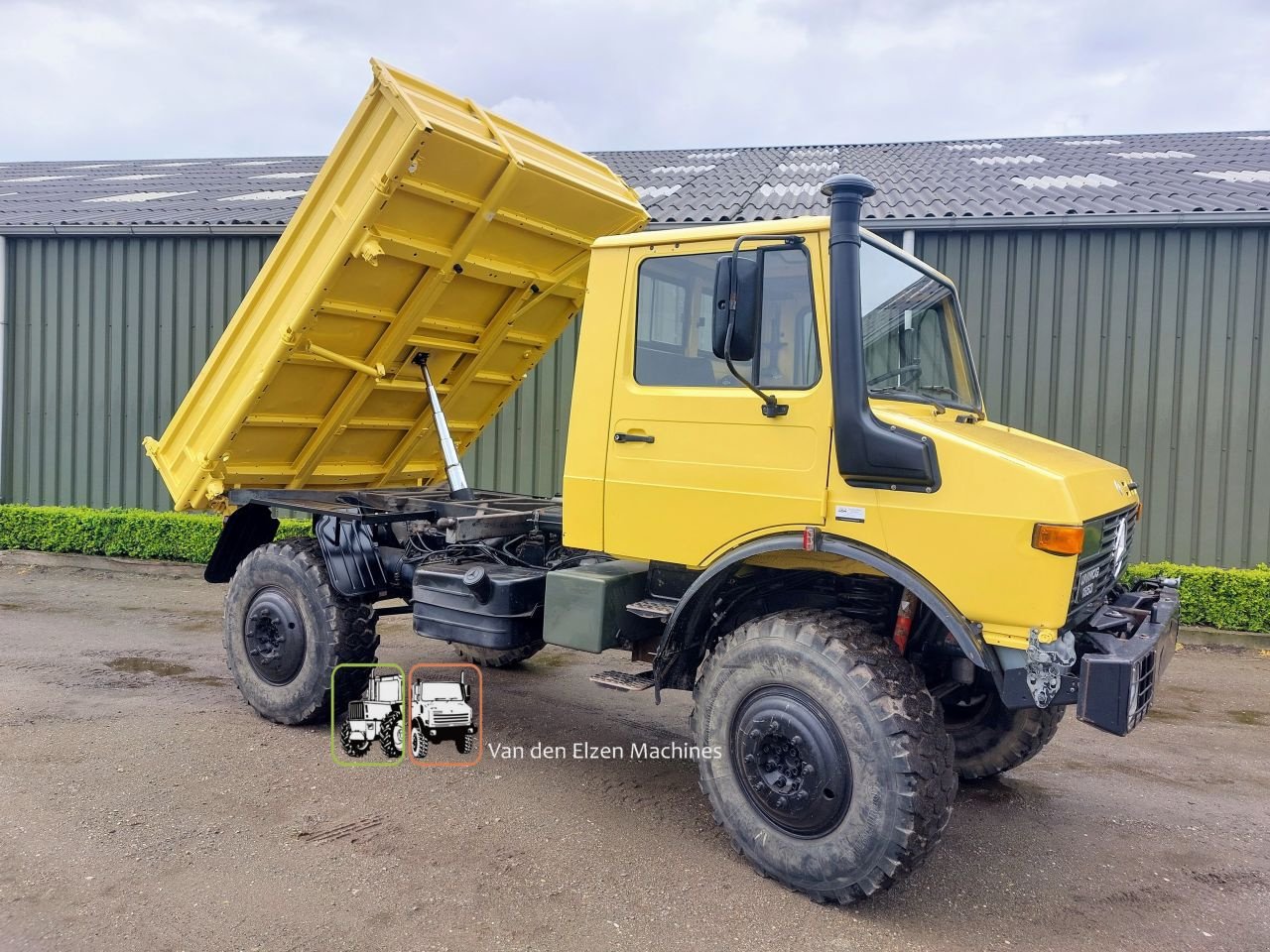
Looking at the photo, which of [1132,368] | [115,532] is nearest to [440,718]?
[115,532]

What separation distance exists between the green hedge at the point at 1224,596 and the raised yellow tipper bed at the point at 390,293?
5898mm

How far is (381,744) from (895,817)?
2851 millimetres

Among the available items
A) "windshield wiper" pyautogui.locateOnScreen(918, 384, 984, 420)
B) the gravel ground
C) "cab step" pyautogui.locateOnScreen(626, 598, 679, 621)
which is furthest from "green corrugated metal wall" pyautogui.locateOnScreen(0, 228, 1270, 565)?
"cab step" pyautogui.locateOnScreen(626, 598, 679, 621)

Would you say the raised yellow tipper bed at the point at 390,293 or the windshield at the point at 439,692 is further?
the windshield at the point at 439,692

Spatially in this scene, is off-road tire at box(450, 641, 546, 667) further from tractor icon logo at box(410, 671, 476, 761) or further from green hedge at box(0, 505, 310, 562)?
green hedge at box(0, 505, 310, 562)

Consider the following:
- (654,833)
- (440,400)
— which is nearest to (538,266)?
(440,400)

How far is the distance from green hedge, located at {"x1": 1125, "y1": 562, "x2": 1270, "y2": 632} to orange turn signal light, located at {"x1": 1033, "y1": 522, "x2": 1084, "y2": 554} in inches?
225

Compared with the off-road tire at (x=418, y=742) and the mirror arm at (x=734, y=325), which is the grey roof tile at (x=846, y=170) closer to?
the mirror arm at (x=734, y=325)

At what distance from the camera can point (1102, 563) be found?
341 centimetres

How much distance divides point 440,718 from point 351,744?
0.51 meters

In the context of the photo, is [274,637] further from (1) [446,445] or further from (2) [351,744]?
(1) [446,445]

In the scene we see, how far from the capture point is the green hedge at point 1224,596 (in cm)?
777

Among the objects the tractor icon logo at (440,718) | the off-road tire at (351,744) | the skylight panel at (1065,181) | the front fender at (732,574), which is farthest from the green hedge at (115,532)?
the skylight panel at (1065,181)

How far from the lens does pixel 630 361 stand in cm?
389
